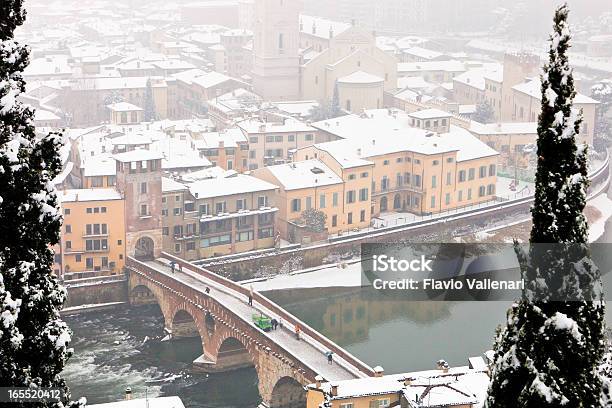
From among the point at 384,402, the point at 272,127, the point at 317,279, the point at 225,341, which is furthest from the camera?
the point at 272,127

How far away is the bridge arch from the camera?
19016 mm

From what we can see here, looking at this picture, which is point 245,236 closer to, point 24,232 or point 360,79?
point 360,79

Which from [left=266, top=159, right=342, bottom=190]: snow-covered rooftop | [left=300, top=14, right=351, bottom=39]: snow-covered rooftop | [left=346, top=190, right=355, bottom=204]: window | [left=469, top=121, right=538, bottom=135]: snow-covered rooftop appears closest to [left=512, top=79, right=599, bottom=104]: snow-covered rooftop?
[left=469, top=121, right=538, bottom=135]: snow-covered rooftop

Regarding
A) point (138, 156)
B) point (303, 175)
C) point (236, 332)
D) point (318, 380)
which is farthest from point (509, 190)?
point (318, 380)

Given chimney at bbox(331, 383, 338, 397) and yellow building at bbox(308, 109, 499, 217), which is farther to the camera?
yellow building at bbox(308, 109, 499, 217)

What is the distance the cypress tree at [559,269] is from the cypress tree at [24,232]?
2.13 meters

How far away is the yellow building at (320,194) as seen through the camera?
92.4 ft

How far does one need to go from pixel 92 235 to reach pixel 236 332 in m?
6.17

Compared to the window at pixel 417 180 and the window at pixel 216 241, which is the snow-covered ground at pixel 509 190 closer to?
the window at pixel 417 180

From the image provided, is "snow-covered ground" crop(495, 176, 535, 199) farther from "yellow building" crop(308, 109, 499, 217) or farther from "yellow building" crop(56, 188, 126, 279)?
"yellow building" crop(56, 188, 126, 279)

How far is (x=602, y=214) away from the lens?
32.2m

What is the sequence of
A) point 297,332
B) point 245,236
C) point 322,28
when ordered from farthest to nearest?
1. point 322,28
2. point 245,236
3. point 297,332

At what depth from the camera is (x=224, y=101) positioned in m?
40.4

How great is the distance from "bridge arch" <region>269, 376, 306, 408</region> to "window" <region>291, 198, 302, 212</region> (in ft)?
30.8
